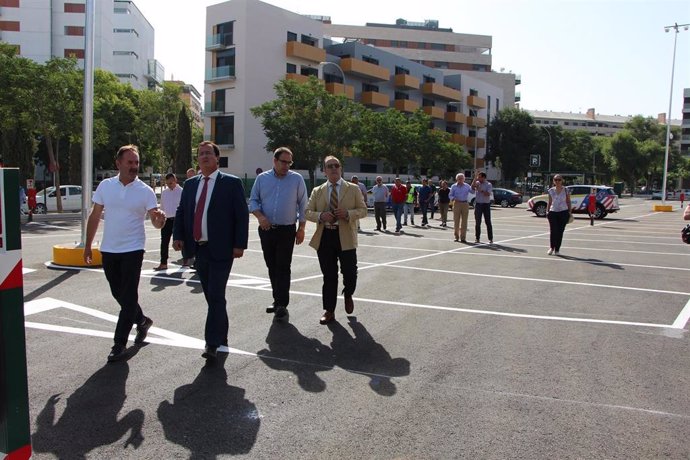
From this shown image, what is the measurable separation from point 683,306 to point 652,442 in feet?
15.5

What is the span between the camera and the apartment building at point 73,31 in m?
69.2

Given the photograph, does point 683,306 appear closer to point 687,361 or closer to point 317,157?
point 687,361

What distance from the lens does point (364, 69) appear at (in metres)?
Result: 55.4

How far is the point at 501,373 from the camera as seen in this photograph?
4.78m

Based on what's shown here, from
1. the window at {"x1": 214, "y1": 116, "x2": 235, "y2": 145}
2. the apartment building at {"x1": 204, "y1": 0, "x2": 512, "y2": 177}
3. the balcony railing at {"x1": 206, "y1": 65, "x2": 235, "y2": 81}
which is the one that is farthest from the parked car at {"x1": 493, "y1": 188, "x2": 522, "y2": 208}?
the balcony railing at {"x1": 206, "y1": 65, "x2": 235, "y2": 81}

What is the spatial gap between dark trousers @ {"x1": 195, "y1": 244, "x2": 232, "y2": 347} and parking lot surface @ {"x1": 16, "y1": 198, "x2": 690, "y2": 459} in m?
0.28

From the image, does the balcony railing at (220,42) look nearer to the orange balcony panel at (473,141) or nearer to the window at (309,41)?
the window at (309,41)

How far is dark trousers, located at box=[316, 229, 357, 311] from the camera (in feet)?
21.1

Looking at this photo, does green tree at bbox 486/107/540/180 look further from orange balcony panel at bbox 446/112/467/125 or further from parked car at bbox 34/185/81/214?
parked car at bbox 34/185/81/214

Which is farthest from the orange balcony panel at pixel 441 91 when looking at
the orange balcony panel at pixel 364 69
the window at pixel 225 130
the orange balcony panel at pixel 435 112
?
the window at pixel 225 130

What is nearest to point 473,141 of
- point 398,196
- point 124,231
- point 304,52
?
point 304,52

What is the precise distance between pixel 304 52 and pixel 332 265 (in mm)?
45409

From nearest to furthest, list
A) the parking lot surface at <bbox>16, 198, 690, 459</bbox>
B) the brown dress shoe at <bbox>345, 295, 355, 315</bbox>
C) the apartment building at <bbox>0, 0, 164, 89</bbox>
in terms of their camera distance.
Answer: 1. the parking lot surface at <bbox>16, 198, 690, 459</bbox>
2. the brown dress shoe at <bbox>345, 295, 355, 315</bbox>
3. the apartment building at <bbox>0, 0, 164, 89</bbox>

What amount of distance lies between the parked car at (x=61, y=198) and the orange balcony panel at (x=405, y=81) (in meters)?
39.2
